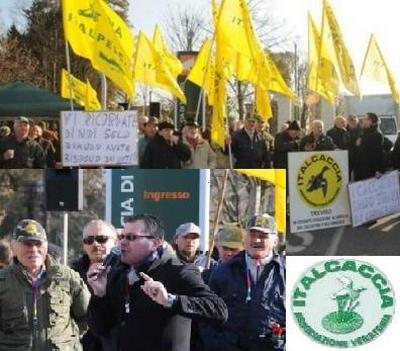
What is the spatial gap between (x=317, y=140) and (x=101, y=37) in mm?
1081

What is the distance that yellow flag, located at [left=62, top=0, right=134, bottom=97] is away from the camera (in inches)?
153

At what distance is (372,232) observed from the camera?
3871 millimetres

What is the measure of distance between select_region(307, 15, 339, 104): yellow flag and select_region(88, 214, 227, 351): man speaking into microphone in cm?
101

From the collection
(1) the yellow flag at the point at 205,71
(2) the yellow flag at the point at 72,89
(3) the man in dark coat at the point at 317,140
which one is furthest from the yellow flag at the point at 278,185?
(2) the yellow flag at the point at 72,89

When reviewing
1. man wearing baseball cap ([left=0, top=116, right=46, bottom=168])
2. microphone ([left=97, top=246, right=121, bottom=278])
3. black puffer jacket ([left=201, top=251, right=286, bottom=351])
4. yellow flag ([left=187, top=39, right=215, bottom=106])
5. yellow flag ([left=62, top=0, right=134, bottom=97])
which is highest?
yellow flag ([left=62, top=0, right=134, bottom=97])

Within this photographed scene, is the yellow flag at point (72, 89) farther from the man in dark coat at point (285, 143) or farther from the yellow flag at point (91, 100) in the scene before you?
the man in dark coat at point (285, 143)

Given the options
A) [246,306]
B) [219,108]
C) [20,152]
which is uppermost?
[219,108]

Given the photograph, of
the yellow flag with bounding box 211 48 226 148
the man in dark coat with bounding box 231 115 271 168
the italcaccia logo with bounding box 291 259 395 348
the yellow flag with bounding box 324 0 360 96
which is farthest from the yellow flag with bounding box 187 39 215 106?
the italcaccia logo with bounding box 291 259 395 348

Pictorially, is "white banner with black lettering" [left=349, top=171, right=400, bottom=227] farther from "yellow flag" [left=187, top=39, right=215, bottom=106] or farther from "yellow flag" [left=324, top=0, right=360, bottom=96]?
"yellow flag" [left=187, top=39, right=215, bottom=106]

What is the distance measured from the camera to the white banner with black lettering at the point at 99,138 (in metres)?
3.88

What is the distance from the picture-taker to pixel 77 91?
12.4 ft

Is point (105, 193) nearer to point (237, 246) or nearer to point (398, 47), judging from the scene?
point (237, 246)

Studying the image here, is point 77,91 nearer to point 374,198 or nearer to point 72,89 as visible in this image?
point 72,89

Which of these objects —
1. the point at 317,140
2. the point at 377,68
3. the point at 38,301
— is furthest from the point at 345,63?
the point at 38,301
